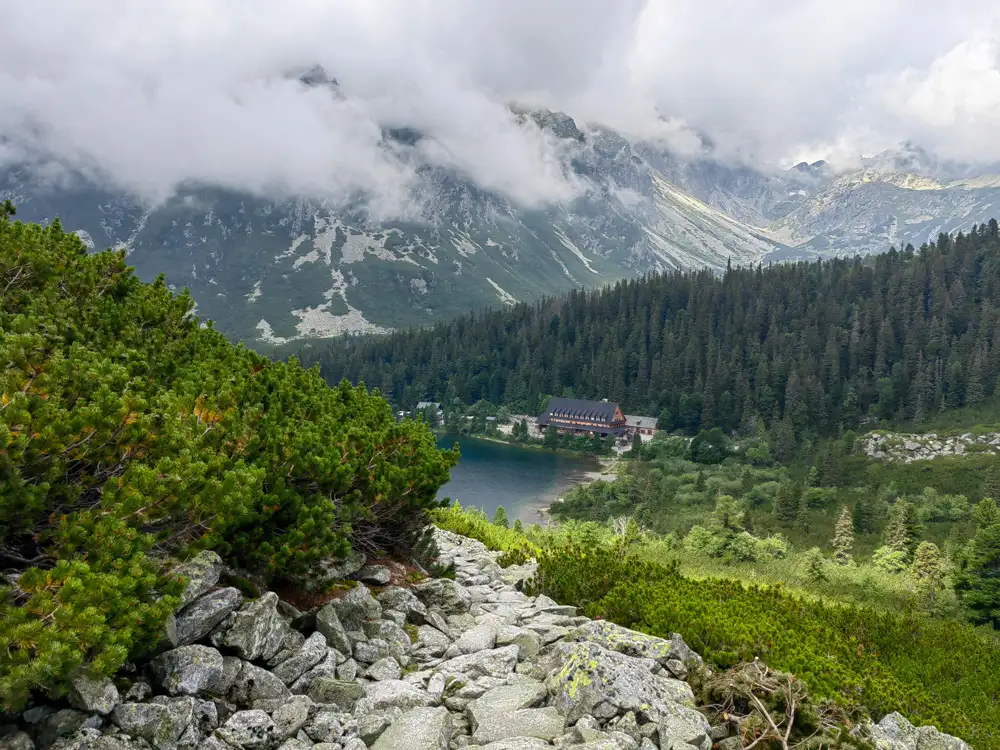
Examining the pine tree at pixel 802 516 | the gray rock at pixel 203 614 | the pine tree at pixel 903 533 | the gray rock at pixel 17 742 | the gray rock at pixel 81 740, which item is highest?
the gray rock at pixel 203 614

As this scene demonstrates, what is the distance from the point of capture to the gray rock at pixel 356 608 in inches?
376

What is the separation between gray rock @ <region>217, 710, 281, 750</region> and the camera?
6.59m

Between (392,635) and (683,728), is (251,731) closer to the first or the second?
(392,635)

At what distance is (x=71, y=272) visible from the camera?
12719 millimetres

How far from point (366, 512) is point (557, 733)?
4625 mm

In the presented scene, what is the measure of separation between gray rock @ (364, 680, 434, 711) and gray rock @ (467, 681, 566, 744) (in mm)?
649

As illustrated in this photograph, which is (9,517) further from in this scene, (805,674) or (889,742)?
(889,742)

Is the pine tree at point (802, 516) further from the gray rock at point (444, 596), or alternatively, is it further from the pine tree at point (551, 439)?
the pine tree at point (551, 439)

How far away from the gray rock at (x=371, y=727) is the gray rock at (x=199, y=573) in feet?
8.22

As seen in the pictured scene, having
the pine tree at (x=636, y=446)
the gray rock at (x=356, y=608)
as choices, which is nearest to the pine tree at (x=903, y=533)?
the gray rock at (x=356, y=608)

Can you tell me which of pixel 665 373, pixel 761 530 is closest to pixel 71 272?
pixel 761 530

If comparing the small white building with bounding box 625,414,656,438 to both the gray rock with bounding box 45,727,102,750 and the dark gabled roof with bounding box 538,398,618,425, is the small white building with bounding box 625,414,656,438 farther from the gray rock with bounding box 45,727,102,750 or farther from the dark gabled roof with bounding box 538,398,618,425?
the gray rock with bounding box 45,727,102,750

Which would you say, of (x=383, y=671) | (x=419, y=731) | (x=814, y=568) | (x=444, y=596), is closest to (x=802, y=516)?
(x=814, y=568)

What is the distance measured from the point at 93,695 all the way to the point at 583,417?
130581 mm
